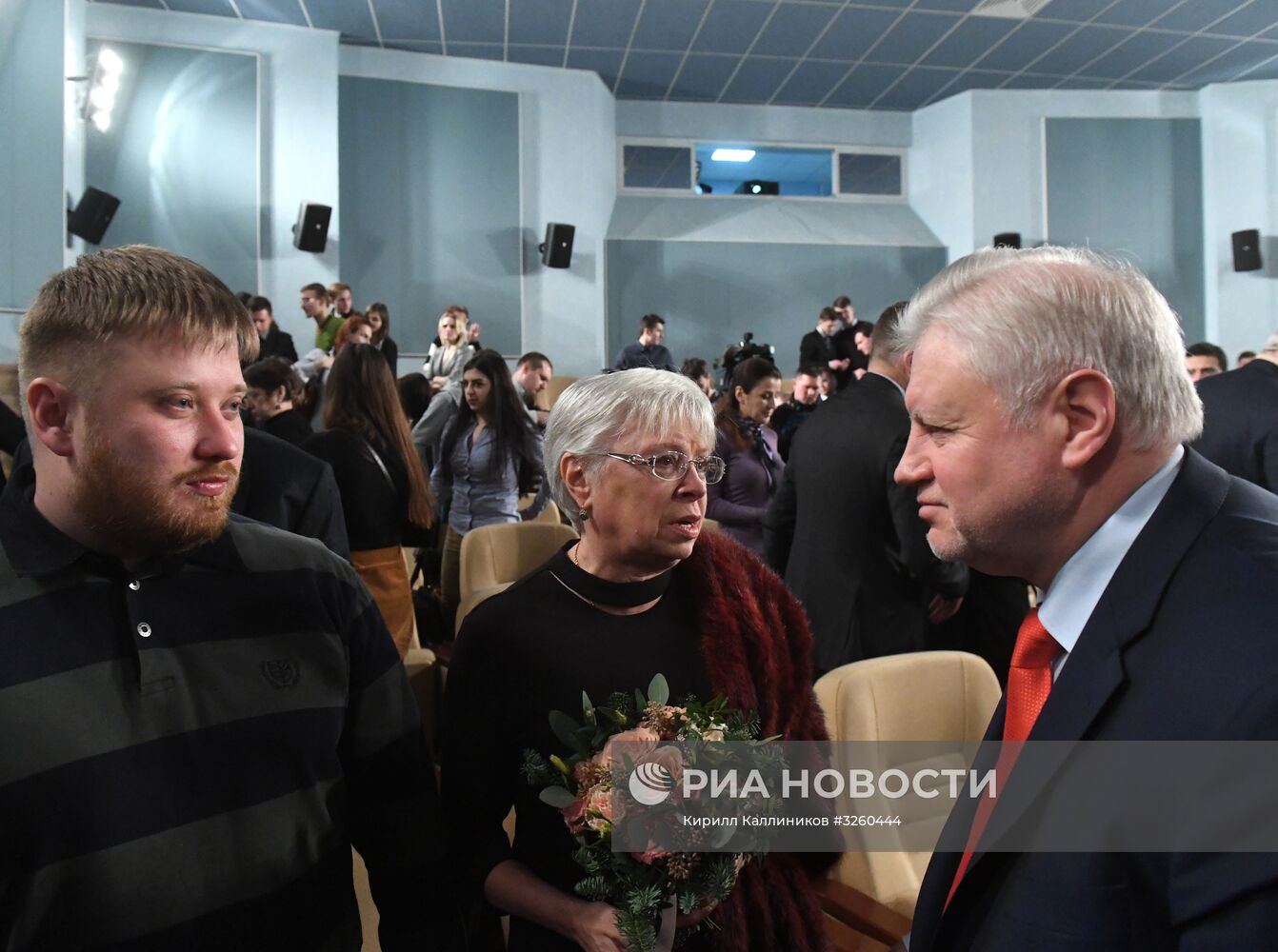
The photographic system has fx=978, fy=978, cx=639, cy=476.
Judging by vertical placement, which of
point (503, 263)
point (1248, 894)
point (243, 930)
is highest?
point (503, 263)

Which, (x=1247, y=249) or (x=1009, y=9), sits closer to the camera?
(x=1009, y=9)

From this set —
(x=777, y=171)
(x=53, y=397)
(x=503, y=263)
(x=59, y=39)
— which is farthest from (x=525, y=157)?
(x=53, y=397)

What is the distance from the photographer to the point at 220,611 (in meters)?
1.20

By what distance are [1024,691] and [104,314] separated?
3.68ft

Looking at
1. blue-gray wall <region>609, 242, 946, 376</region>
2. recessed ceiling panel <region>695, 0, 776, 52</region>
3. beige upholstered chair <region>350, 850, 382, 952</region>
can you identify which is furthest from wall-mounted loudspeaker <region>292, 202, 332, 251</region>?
beige upholstered chair <region>350, 850, 382, 952</region>

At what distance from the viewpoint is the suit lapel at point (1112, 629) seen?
0.90 meters

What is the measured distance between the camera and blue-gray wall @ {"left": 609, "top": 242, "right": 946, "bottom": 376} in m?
11.8

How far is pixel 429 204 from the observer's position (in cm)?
1044

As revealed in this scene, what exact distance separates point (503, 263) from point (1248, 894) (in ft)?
34.3

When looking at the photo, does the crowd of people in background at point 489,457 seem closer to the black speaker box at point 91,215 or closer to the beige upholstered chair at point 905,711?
the beige upholstered chair at point 905,711

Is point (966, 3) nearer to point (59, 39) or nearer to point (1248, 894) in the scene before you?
point (59, 39)

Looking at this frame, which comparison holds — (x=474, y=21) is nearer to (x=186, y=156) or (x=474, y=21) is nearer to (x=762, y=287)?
(x=186, y=156)

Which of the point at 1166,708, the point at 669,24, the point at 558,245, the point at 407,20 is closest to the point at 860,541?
the point at 1166,708

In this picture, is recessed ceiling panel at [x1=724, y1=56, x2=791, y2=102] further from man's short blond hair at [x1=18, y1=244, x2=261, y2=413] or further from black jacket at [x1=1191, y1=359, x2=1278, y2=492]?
man's short blond hair at [x1=18, y1=244, x2=261, y2=413]
